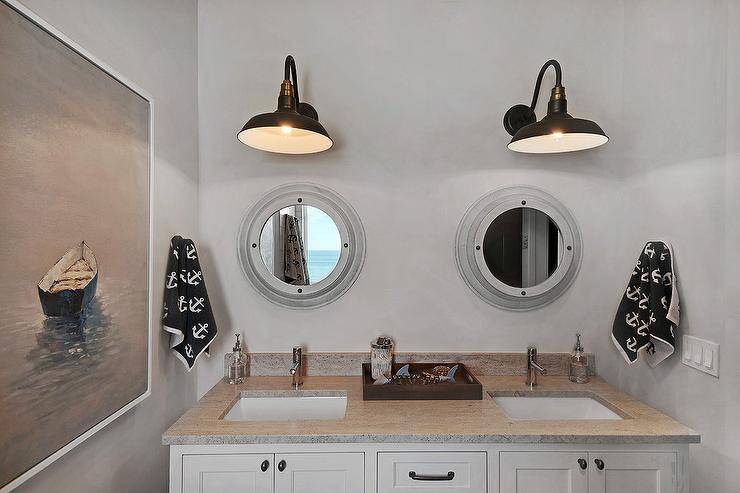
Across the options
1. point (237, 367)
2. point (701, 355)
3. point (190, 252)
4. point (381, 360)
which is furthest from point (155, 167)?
point (701, 355)

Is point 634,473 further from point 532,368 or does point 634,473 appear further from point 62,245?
point 62,245

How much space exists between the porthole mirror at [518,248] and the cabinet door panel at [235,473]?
114 cm

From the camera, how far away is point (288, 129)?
1568mm

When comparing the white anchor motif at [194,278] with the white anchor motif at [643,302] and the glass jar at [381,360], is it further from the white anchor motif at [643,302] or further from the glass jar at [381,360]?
the white anchor motif at [643,302]

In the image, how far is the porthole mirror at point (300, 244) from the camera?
1.93 meters

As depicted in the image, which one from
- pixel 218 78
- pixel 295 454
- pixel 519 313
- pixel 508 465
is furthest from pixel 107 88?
pixel 519 313

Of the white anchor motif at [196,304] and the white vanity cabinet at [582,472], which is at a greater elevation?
the white anchor motif at [196,304]

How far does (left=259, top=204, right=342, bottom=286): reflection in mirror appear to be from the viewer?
193 centimetres

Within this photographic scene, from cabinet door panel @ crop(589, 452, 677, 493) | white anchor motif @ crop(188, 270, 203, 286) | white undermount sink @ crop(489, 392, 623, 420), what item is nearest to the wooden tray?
white undermount sink @ crop(489, 392, 623, 420)

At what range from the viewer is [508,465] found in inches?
53.4

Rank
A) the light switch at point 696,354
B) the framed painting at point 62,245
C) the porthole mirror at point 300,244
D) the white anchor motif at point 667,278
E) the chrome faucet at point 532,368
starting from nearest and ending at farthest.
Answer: the framed painting at point 62,245
the light switch at point 696,354
the white anchor motif at point 667,278
the chrome faucet at point 532,368
the porthole mirror at point 300,244

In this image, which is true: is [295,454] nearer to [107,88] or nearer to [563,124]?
[107,88]

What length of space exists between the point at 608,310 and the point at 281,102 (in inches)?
66.3

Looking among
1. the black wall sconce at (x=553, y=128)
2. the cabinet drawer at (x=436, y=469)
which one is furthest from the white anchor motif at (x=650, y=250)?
the cabinet drawer at (x=436, y=469)
